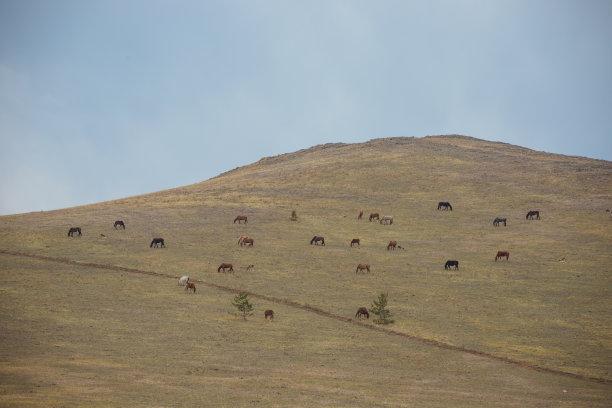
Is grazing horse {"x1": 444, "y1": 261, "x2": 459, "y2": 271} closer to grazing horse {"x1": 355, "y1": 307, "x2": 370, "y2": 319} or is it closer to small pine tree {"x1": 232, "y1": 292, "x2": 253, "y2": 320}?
grazing horse {"x1": 355, "y1": 307, "x2": 370, "y2": 319}

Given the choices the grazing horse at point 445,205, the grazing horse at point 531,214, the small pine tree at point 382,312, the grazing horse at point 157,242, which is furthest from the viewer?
the grazing horse at point 445,205

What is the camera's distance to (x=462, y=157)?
110 metres

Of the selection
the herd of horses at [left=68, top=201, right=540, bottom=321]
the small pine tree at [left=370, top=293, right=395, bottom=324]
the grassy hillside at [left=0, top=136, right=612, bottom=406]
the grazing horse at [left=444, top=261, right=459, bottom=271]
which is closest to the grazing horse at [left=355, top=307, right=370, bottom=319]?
the herd of horses at [left=68, top=201, right=540, bottom=321]

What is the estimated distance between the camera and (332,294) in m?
46.5

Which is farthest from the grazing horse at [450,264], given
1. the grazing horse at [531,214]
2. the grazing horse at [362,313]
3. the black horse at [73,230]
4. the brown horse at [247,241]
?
the black horse at [73,230]

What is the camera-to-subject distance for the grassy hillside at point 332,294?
1135 inches

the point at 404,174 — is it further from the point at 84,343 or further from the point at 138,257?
the point at 84,343

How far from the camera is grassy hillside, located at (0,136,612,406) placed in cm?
2883

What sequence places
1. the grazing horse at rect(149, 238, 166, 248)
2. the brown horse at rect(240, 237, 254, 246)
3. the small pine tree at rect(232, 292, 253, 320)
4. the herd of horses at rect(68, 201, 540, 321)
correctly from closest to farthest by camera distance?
the small pine tree at rect(232, 292, 253, 320) → the herd of horses at rect(68, 201, 540, 321) → the grazing horse at rect(149, 238, 166, 248) → the brown horse at rect(240, 237, 254, 246)

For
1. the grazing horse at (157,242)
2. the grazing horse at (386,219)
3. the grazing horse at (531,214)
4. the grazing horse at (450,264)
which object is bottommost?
the grazing horse at (450,264)

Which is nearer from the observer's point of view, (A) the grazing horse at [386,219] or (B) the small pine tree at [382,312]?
(B) the small pine tree at [382,312]

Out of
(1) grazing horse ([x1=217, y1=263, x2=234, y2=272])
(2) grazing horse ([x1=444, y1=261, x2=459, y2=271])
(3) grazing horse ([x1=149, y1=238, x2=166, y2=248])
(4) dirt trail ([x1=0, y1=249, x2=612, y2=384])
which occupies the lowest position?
(4) dirt trail ([x1=0, y1=249, x2=612, y2=384])

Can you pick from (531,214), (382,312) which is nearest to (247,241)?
(382,312)

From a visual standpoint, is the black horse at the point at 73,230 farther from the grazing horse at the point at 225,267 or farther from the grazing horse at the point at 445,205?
the grazing horse at the point at 445,205
